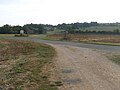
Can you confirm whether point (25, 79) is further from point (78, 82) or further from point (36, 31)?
point (36, 31)

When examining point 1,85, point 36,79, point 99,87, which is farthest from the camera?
point 36,79

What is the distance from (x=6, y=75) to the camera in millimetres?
16891

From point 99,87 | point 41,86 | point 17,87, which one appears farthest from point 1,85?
point 99,87

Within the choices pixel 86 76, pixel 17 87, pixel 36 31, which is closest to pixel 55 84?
pixel 17 87

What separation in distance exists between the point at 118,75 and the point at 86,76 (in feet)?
5.68

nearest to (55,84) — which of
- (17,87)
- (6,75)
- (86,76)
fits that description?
(17,87)

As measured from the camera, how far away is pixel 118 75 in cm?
1636

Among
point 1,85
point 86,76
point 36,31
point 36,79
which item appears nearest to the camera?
point 1,85

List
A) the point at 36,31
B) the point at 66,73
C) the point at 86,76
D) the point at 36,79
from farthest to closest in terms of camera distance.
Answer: the point at 36,31, the point at 66,73, the point at 86,76, the point at 36,79

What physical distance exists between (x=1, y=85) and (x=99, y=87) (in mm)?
4294

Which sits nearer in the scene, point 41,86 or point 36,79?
point 41,86

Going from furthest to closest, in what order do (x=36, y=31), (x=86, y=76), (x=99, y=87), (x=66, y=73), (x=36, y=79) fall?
(x=36, y=31), (x=66, y=73), (x=86, y=76), (x=36, y=79), (x=99, y=87)

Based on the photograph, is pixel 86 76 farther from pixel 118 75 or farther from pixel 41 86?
pixel 41 86

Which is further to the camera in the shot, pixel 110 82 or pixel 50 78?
pixel 50 78
